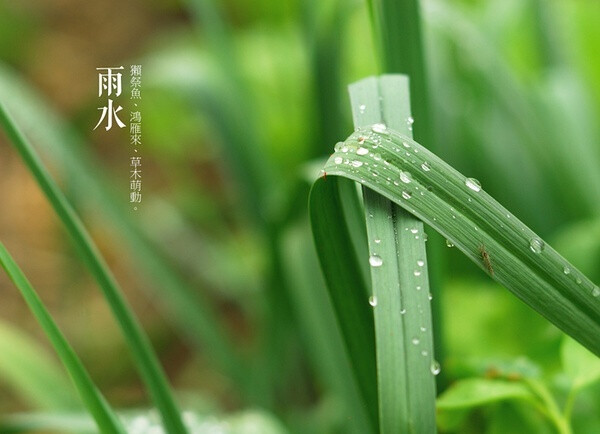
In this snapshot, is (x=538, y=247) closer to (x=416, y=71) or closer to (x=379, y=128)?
(x=379, y=128)

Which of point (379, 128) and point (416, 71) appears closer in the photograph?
point (379, 128)

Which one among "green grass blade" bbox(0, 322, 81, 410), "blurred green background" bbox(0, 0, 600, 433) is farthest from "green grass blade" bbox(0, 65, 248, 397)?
"green grass blade" bbox(0, 322, 81, 410)

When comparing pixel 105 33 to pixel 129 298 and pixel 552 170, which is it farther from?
pixel 552 170

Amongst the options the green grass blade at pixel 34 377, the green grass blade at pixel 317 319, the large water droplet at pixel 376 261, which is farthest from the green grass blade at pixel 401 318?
the green grass blade at pixel 34 377

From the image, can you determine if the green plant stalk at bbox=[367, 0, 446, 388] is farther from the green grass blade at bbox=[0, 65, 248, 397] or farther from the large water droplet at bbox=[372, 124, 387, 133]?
the green grass blade at bbox=[0, 65, 248, 397]

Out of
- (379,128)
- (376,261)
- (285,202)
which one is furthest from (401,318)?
(285,202)

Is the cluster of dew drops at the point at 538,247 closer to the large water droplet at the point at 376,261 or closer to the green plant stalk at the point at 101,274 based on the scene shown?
the large water droplet at the point at 376,261

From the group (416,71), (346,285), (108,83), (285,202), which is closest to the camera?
(346,285)
